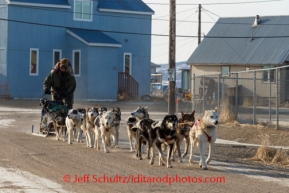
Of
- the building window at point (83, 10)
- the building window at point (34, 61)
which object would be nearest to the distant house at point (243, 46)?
the building window at point (83, 10)

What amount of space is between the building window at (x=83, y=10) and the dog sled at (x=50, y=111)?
28.0m

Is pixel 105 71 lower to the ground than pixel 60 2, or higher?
lower

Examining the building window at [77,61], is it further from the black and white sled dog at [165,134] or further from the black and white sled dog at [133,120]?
the black and white sled dog at [165,134]

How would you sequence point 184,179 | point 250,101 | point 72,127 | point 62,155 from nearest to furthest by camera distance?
point 184,179 < point 62,155 < point 72,127 < point 250,101

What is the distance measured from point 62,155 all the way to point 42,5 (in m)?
31.2

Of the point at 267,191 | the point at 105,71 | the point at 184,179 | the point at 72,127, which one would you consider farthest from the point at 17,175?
the point at 105,71

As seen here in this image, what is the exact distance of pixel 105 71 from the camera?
152 feet

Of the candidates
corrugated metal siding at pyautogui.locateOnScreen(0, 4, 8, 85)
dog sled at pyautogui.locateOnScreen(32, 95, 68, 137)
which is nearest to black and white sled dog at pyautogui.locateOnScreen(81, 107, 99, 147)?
dog sled at pyautogui.locateOnScreen(32, 95, 68, 137)

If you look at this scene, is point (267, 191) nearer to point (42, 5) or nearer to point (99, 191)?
point (99, 191)

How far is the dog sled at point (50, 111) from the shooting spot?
19672 mm

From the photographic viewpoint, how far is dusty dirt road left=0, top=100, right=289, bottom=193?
37.2 feet

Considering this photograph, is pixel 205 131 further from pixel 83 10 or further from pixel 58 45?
pixel 83 10

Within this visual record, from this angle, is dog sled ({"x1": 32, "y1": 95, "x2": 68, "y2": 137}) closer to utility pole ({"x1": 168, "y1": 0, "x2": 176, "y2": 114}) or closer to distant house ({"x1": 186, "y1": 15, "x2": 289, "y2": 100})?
utility pole ({"x1": 168, "y1": 0, "x2": 176, "y2": 114})

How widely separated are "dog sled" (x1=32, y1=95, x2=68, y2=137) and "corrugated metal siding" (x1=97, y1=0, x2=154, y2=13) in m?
29.3
